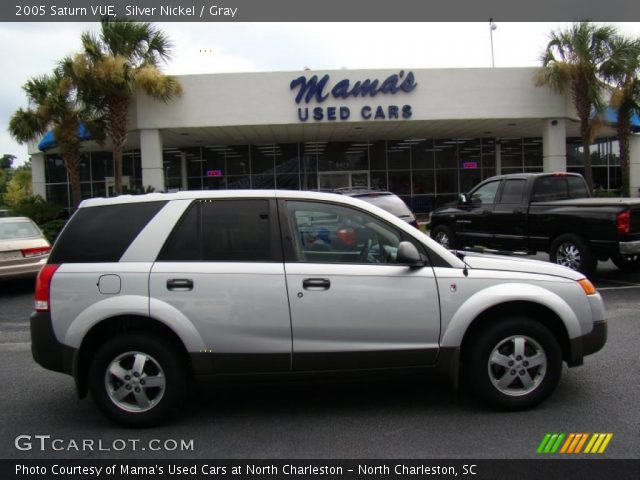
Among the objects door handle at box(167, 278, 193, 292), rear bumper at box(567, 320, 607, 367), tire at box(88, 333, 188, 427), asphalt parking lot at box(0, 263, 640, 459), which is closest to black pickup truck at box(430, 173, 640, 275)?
asphalt parking lot at box(0, 263, 640, 459)

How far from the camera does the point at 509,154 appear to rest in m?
27.3

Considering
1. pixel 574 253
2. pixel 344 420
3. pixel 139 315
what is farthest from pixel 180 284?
pixel 574 253

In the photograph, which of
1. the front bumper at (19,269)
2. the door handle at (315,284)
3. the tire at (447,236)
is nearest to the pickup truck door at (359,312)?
the door handle at (315,284)

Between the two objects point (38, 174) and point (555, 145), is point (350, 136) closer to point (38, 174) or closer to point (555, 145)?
point (555, 145)

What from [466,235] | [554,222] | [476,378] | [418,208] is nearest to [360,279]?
[476,378]

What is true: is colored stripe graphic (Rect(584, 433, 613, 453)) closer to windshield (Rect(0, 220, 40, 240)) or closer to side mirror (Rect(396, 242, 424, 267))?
side mirror (Rect(396, 242, 424, 267))

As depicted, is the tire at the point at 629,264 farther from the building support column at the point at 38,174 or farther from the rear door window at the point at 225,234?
the building support column at the point at 38,174

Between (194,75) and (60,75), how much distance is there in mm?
4461

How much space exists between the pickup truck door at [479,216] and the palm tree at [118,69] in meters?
11.4

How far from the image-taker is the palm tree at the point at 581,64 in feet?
60.5

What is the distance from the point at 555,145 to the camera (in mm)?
20812

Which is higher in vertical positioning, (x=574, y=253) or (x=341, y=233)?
(x=341, y=233)

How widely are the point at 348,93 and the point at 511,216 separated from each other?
10.9m
